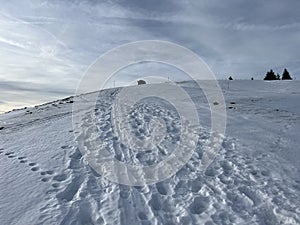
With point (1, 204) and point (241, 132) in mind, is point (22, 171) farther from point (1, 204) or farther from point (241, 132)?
point (241, 132)

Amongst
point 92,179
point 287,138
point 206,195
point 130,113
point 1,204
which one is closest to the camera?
point 1,204

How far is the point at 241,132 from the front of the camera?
441 inches

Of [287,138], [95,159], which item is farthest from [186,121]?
[95,159]

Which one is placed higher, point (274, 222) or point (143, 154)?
point (143, 154)

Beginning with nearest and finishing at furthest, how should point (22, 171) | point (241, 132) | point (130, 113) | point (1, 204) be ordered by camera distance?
1. point (1, 204)
2. point (22, 171)
3. point (241, 132)
4. point (130, 113)

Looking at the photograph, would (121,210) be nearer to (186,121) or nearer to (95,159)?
(95,159)

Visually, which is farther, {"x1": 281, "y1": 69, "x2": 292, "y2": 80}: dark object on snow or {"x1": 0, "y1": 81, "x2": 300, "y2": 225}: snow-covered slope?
{"x1": 281, "y1": 69, "x2": 292, "y2": 80}: dark object on snow

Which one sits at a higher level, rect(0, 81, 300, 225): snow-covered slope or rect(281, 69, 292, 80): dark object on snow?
rect(281, 69, 292, 80): dark object on snow

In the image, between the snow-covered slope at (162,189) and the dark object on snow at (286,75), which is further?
the dark object on snow at (286,75)

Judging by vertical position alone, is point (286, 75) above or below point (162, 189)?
above

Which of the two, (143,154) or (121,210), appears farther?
(143,154)

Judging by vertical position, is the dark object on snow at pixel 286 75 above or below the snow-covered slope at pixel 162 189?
above

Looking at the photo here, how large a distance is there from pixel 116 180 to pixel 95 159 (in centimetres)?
143

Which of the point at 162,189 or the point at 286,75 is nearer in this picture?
the point at 162,189
